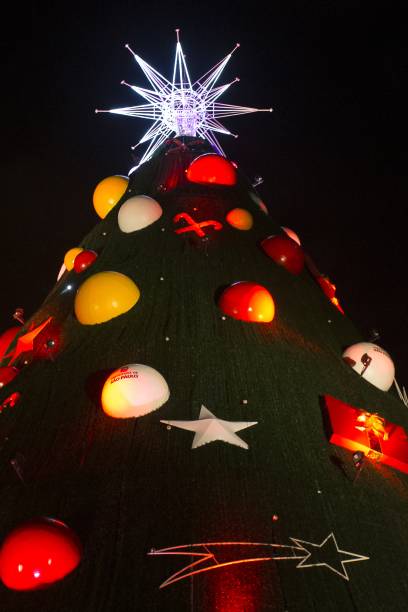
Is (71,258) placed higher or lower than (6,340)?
higher

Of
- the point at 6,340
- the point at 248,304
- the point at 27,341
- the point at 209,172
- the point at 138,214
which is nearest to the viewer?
the point at 248,304

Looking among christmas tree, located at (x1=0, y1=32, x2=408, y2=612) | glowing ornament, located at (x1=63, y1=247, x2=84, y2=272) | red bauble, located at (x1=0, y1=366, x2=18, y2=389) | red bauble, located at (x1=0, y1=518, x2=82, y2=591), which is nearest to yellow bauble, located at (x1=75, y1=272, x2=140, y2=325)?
christmas tree, located at (x1=0, y1=32, x2=408, y2=612)

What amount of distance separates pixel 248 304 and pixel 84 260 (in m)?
2.33

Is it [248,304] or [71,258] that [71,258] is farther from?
[248,304]

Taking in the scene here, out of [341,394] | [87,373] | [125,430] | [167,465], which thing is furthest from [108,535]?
[341,394]

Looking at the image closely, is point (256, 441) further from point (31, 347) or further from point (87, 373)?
point (31, 347)

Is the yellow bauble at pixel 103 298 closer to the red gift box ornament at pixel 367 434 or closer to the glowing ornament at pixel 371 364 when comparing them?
the red gift box ornament at pixel 367 434

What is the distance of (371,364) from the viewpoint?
512 cm

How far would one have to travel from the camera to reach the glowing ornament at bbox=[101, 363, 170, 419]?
12.4 ft

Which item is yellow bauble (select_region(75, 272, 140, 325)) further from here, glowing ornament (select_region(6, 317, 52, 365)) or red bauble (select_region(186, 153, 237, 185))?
red bauble (select_region(186, 153, 237, 185))

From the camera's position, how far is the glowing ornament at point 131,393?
3.77 metres

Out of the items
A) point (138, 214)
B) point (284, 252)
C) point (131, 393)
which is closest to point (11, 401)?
point (131, 393)

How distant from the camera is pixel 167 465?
3.53 metres

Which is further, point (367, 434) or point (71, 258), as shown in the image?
point (71, 258)
